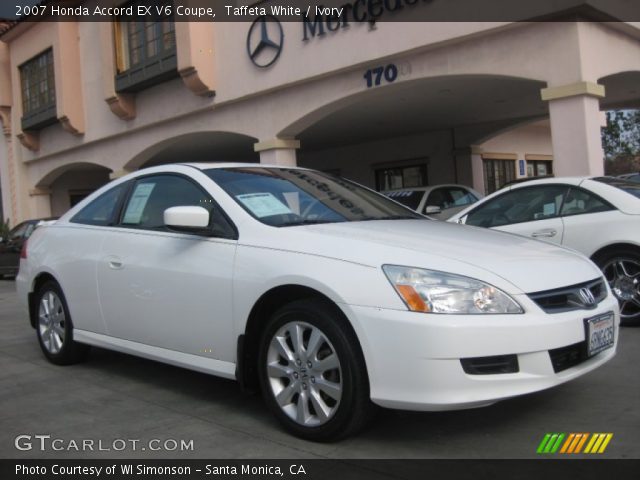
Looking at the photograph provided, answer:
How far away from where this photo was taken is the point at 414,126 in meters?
17.5

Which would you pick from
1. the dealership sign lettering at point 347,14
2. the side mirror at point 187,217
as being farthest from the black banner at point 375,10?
the side mirror at point 187,217

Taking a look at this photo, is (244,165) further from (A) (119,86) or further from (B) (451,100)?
(A) (119,86)

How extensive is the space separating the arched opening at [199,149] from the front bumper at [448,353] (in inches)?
486

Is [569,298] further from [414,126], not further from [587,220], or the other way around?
[414,126]

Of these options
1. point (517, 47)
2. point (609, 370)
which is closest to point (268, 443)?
point (609, 370)

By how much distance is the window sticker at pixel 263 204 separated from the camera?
3969 millimetres

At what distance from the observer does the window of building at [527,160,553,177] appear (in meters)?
21.9

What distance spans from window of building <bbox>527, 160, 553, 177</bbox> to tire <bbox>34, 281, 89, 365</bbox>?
741 inches

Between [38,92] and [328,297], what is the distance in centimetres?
2125

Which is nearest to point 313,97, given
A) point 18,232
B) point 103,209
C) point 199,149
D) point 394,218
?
point 199,149

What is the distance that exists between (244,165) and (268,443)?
2.09 meters

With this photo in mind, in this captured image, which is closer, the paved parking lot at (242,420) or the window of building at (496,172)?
the paved parking lot at (242,420)

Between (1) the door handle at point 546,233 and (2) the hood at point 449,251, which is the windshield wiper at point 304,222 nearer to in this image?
(2) the hood at point 449,251
